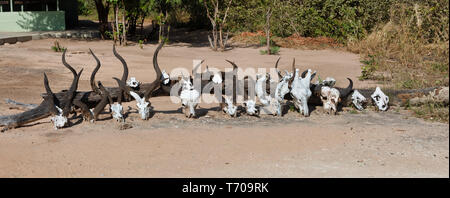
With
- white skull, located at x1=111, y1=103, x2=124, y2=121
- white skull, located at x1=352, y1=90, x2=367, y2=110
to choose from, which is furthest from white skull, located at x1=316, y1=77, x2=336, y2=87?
white skull, located at x1=111, y1=103, x2=124, y2=121

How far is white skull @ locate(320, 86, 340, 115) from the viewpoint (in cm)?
630

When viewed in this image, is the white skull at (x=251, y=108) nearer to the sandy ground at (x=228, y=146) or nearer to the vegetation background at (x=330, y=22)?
the sandy ground at (x=228, y=146)

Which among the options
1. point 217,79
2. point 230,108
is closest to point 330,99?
point 230,108

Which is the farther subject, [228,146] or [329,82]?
[329,82]

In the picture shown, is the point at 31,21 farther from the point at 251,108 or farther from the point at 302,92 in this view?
the point at 302,92

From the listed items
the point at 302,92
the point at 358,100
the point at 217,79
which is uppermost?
the point at 217,79

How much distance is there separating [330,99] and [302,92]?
37 cm

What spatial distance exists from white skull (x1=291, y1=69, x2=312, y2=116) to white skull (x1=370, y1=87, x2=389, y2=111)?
0.90 meters

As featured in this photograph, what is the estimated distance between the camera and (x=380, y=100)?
6.50m

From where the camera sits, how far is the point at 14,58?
10.8m

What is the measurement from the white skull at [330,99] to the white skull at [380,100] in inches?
22.4

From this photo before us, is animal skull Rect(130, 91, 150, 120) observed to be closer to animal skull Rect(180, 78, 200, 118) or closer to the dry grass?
animal skull Rect(180, 78, 200, 118)

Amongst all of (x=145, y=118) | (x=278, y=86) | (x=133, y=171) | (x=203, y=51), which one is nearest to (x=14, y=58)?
(x=203, y=51)

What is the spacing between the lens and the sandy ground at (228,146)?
14.0 feet
